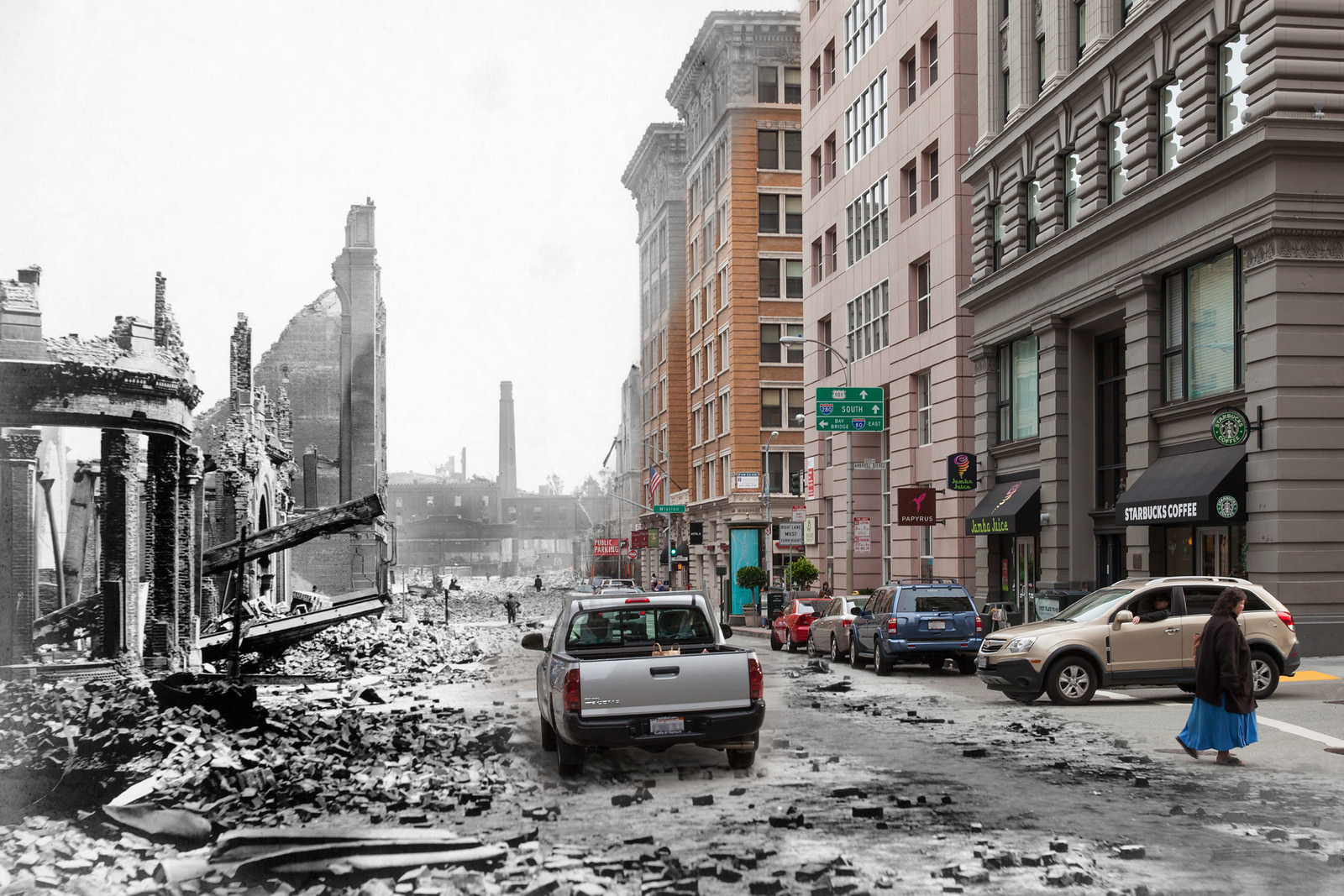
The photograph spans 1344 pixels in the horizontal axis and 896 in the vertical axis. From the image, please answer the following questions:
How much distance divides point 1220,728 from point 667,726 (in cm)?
517

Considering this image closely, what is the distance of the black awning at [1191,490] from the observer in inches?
912

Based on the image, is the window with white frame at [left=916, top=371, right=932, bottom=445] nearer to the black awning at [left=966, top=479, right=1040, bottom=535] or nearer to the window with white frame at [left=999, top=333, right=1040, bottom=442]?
the window with white frame at [left=999, top=333, right=1040, bottom=442]

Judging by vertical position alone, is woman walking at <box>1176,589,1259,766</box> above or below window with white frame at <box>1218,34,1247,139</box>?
below

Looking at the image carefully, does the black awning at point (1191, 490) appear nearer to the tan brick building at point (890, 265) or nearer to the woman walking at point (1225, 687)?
the tan brick building at point (890, 265)

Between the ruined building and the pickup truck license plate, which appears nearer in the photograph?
the pickup truck license plate

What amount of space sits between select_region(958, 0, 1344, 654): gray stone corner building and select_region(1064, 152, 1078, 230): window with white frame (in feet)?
0.19

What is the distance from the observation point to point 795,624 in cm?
3281

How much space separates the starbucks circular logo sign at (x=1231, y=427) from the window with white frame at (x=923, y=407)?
57.2ft

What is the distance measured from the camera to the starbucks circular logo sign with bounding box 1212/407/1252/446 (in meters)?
23.3

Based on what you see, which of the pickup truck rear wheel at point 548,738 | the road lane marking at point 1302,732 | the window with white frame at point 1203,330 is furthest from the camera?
the window with white frame at point 1203,330

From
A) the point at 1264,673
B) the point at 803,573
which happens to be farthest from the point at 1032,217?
the point at 803,573

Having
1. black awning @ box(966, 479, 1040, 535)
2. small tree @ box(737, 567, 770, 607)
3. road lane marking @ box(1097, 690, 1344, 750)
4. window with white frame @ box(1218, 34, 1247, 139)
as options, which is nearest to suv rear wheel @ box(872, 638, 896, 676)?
road lane marking @ box(1097, 690, 1344, 750)

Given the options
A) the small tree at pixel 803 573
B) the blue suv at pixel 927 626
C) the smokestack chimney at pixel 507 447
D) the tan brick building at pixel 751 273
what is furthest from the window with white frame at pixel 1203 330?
the smokestack chimney at pixel 507 447

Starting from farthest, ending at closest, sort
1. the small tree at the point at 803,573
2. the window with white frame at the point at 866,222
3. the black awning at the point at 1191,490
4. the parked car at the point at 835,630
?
the small tree at the point at 803,573 → the window with white frame at the point at 866,222 → the parked car at the point at 835,630 → the black awning at the point at 1191,490
